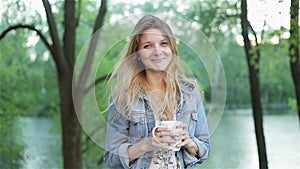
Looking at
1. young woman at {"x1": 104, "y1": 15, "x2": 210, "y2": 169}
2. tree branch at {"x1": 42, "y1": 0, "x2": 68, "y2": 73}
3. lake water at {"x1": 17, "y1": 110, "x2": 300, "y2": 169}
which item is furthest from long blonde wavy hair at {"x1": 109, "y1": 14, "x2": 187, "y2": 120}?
lake water at {"x1": 17, "y1": 110, "x2": 300, "y2": 169}

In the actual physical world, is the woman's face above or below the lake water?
above

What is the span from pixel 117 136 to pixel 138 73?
15 cm

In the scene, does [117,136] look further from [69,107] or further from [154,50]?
[69,107]

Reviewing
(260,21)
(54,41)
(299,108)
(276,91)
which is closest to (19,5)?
(54,41)

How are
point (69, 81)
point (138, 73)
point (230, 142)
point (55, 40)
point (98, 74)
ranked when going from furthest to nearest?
point (230, 142)
point (69, 81)
point (55, 40)
point (98, 74)
point (138, 73)

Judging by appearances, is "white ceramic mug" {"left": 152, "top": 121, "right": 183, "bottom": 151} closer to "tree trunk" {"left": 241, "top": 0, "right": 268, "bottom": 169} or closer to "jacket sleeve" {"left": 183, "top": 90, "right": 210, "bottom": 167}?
"jacket sleeve" {"left": 183, "top": 90, "right": 210, "bottom": 167}

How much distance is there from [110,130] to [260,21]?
2017 millimetres

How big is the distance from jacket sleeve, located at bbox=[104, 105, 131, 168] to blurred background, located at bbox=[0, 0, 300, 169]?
136 millimetres

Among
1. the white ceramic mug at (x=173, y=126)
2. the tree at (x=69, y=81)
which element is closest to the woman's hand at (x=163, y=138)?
the white ceramic mug at (x=173, y=126)

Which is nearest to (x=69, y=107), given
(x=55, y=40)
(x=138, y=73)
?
(x=55, y=40)

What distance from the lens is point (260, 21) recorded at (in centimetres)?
289

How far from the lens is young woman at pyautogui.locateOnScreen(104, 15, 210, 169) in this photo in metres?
1.08

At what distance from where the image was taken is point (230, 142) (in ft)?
24.0

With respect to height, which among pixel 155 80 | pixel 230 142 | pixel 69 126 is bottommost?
pixel 230 142
